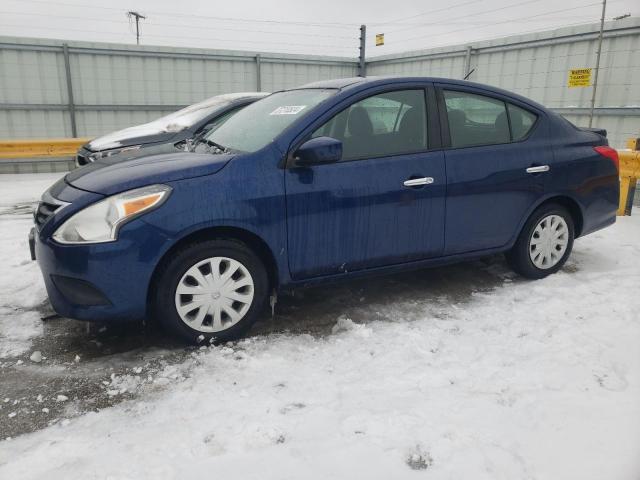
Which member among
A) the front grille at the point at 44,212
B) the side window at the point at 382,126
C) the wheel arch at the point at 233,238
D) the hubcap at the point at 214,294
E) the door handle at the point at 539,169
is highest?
the side window at the point at 382,126

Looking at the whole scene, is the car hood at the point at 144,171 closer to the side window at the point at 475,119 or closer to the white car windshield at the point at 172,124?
the side window at the point at 475,119

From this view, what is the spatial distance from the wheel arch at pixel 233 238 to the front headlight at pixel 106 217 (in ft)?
0.88

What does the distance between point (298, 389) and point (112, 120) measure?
11556 mm

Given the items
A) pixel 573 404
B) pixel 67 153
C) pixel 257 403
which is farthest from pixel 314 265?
pixel 67 153

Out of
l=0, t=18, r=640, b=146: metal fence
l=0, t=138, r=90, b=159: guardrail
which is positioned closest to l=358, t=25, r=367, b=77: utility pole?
l=0, t=18, r=640, b=146: metal fence

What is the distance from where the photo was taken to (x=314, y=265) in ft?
10.6

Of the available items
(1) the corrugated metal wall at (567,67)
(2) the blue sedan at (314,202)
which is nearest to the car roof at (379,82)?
(2) the blue sedan at (314,202)

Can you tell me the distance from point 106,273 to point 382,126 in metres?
1.97

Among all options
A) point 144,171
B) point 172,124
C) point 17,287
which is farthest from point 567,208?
point 172,124

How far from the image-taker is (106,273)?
2705mm

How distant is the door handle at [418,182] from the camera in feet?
11.1

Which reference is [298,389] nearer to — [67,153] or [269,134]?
[269,134]

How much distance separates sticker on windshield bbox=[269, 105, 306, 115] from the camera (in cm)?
338

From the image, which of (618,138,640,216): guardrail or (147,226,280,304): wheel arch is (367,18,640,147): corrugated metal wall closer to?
(618,138,640,216): guardrail
